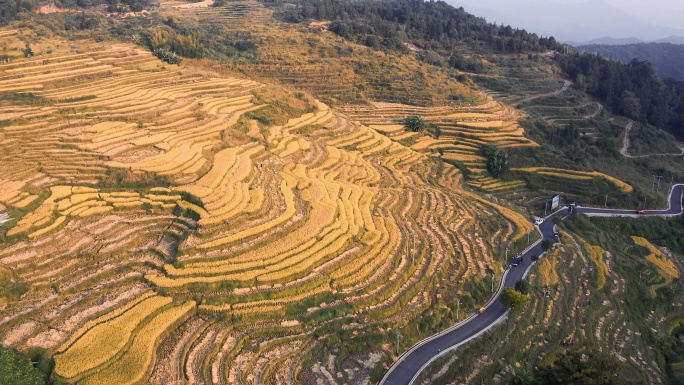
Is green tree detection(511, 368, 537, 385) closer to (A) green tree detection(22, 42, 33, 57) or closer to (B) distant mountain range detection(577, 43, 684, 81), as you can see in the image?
(A) green tree detection(22, 42, 33, 57)

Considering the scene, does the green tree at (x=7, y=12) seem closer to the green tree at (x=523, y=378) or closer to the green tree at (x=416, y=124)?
the green tree at (x=416, y=124)

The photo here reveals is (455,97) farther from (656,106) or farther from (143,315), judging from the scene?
(143,315)

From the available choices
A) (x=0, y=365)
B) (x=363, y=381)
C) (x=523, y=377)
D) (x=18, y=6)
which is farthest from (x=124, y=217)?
(x=18, y=6)

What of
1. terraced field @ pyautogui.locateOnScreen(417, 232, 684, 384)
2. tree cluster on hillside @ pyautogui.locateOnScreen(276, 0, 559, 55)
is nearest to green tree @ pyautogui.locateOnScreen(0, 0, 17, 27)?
tree cluster on hillside @ pyautogui.locateOnScreen(276, 0, 559, 55)

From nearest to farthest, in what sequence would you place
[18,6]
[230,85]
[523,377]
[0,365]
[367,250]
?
[0,365] → [523,377] → [367,250] → [230,85] → [18,6]

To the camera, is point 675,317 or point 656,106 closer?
point 675,317

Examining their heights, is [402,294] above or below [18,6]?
below
